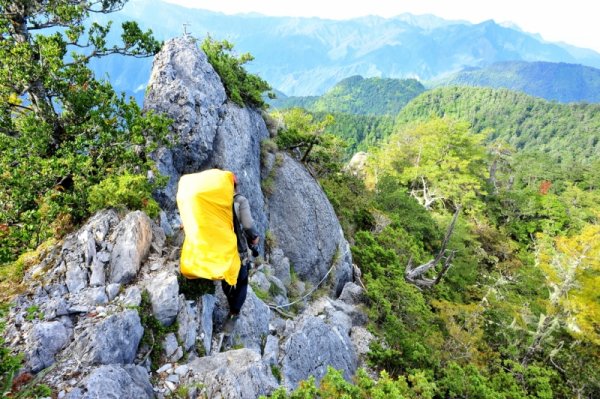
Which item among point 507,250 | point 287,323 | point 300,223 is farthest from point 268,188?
point 507,250

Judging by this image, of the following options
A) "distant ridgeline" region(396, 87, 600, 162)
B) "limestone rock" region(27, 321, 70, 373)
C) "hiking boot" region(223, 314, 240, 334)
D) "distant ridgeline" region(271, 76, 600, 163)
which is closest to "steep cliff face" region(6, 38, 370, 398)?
"limestone rock" region(27, 321, 70, 373)

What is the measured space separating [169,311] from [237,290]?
133cm

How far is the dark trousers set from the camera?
645 centimetres

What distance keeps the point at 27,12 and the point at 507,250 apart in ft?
116

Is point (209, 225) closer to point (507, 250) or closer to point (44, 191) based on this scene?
point (44, 191)

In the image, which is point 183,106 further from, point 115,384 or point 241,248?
point 115,384

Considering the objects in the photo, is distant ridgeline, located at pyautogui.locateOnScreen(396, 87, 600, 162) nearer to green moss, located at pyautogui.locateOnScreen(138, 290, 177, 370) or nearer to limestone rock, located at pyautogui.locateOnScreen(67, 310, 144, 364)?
green moss, located at pyautogui.locateOnScreen(138, 290, 177, 370)

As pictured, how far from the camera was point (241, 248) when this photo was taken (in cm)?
634

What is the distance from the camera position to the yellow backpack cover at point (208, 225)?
5375 mm

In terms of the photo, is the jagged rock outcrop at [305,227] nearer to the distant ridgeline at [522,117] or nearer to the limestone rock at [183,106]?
the limestone rock at [183,106]

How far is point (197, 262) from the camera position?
18.4 feet

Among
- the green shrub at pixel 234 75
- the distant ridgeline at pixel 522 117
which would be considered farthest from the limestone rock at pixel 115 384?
the distant ridgeline at pixel 522 117

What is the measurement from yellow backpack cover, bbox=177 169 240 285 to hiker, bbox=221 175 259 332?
0.92ft

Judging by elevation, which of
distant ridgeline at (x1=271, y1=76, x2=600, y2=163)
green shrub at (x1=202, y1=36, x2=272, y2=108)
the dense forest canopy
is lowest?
distant ridgeline at (x1=271, y1=76, x2=600, y2=163)
